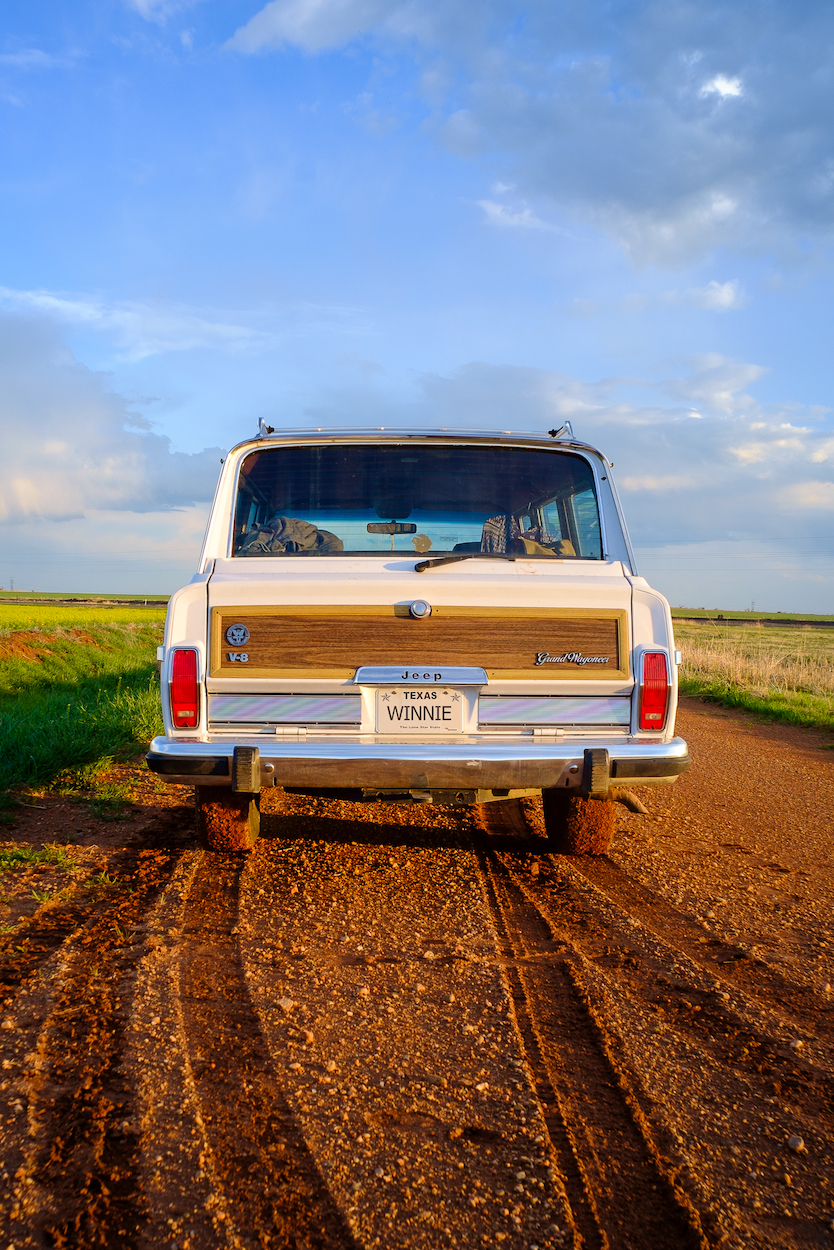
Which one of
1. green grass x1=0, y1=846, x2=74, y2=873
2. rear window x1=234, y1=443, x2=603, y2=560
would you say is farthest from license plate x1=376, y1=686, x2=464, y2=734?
green grass x1=0, y1=846, x2=74, y2=873

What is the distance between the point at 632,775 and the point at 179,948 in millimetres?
2085

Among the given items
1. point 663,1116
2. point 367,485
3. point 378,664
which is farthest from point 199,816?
point 663,1116

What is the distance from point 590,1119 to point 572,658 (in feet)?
6.41

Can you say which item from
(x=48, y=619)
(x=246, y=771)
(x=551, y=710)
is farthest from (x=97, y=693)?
(x=48, y=619)

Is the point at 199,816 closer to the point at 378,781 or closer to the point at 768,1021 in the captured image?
the point at 378,781

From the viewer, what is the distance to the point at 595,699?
143 inches

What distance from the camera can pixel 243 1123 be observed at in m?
2.00

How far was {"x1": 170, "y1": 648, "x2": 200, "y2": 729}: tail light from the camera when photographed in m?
3.51

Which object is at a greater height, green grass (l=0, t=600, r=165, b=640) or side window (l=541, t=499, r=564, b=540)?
side window (l=541, t=499, r=564, b=540)

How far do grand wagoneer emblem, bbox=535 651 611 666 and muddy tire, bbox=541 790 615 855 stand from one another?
2.98 feet

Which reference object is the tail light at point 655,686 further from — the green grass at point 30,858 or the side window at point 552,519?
the green grass at point 30,858

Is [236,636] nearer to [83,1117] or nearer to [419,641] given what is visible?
[419,641]

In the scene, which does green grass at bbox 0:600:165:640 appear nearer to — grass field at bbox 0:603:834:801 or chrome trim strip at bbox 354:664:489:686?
grass field at bbox 0:603:834:801

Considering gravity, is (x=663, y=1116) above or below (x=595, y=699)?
below
